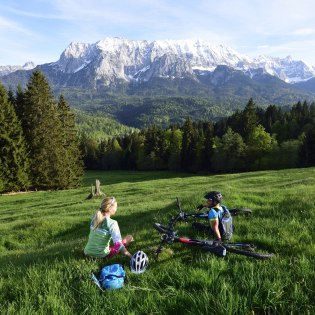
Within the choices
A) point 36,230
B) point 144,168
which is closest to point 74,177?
point 36,230

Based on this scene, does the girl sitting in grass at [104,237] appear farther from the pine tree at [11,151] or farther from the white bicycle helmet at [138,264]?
the pine tree at [11,151]

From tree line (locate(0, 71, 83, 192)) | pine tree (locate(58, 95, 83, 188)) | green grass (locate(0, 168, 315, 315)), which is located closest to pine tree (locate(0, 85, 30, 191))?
tree line (locate(0, 71, 83, 192))

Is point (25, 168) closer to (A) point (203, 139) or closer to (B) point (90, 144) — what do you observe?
(A) point (203, 139)

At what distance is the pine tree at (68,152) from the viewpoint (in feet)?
205

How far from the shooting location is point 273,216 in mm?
10031

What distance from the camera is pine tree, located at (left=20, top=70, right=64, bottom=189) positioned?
194ft

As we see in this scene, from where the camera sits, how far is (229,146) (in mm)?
88312

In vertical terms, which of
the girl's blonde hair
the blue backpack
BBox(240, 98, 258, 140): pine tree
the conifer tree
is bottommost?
the conifer tree

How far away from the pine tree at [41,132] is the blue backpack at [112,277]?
55751 millimetres

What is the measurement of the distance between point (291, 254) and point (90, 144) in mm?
144161

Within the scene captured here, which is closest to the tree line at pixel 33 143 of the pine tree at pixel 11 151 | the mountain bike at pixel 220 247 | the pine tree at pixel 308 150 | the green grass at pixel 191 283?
the pine tree at pixel 11 151

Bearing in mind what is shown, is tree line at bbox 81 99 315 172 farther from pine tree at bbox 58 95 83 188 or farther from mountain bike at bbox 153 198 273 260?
mountain bike at bbox 153 198 273 260

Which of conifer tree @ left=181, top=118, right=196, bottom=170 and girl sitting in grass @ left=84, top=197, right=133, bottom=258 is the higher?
girl sitting in grass @ left=84, top=197, right=133, bottom=258

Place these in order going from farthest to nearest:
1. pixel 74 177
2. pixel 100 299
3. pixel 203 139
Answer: pixel 203 139
pixel 74 177
pixel 100 299
